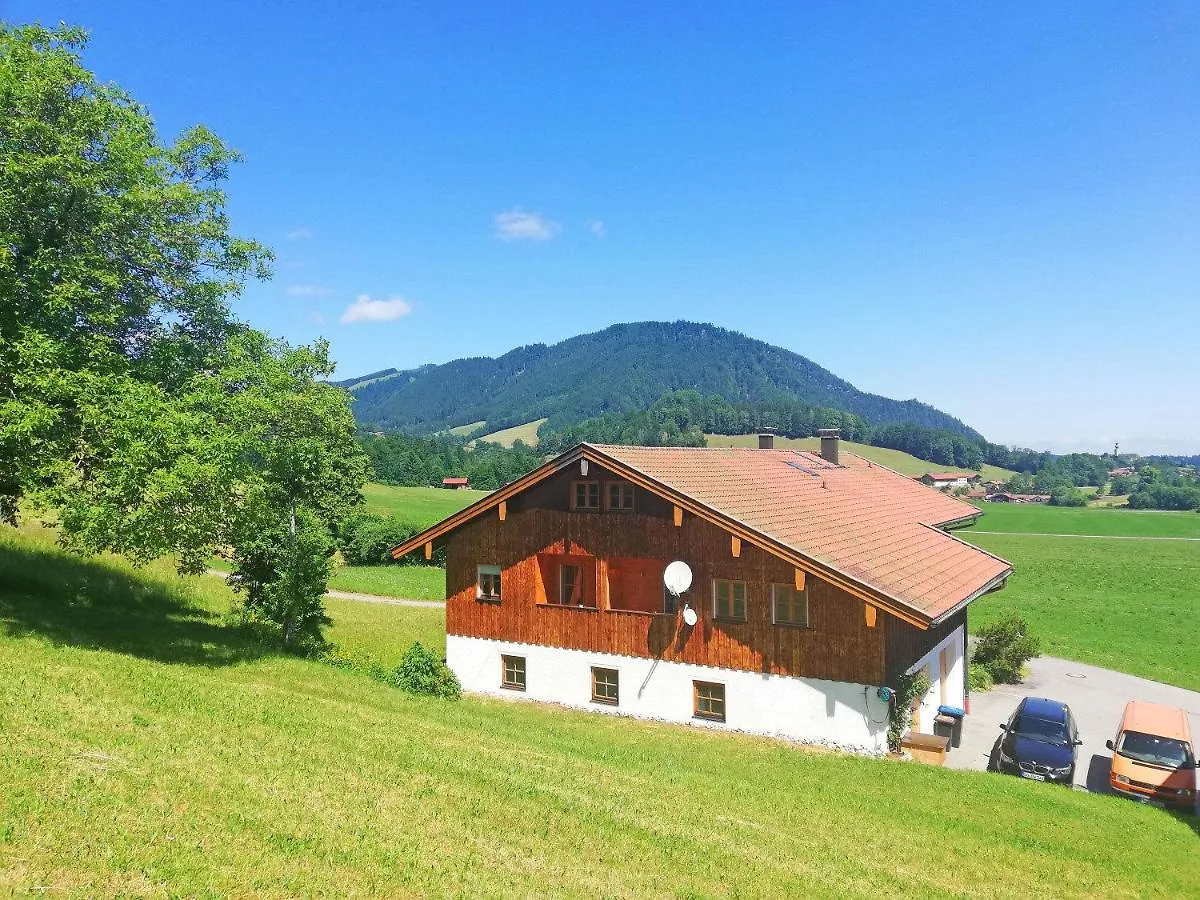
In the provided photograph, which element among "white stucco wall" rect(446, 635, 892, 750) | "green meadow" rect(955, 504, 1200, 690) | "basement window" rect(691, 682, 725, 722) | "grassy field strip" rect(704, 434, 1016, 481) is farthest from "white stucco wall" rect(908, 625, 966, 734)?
"grassy field strip" rect(704, 434, 1016, 481)

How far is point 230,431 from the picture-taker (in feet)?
61.5

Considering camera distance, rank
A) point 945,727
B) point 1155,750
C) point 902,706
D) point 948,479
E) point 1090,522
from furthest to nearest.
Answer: point 948,479, point 1090,522, point 945,727, point 902,706, point 1155,750

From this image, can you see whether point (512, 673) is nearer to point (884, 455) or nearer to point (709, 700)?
point (709, 700)

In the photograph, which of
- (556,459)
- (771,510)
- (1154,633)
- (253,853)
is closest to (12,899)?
(253,853)

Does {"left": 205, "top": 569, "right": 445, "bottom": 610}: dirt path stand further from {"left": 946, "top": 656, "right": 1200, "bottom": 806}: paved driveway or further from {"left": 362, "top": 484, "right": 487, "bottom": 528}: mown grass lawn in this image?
{"left": 946, "top": 656, "right": 1200, "bottom": 806}: paved driveway

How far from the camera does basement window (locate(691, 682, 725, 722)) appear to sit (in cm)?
2117

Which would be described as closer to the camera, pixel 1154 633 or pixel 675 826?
pixel 675 826

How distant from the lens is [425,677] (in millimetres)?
22688

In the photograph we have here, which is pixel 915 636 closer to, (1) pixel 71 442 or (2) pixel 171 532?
(2) pixel 171 532

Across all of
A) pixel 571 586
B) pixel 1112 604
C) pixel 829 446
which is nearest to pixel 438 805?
pixel 571 586

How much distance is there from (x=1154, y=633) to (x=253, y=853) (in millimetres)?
46741

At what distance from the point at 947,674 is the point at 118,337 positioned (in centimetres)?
2586

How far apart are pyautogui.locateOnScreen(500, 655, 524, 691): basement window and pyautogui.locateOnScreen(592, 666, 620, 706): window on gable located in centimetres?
259

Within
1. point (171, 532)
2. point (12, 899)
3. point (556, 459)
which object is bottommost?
point (12, 899)
